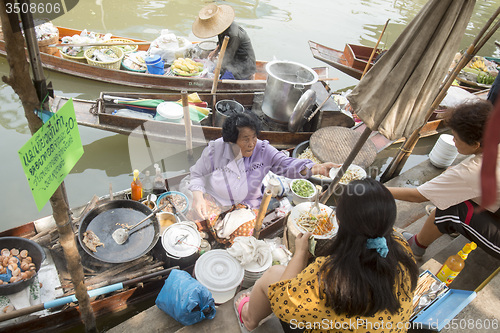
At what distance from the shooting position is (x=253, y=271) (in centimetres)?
275

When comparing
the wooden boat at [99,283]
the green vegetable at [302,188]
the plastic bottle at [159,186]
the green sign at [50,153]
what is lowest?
the wooden boat at [99,283]

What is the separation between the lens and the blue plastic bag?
2375mm

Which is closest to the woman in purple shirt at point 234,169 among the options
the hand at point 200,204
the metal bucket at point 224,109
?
the hand at point 200,204

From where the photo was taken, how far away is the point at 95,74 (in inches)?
257

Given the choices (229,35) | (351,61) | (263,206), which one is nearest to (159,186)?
(263,206)

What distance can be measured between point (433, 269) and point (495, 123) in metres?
2.82

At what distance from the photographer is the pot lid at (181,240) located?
315 cm

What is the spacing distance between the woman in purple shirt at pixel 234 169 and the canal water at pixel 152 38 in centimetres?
170

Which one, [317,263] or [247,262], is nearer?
[317,263]

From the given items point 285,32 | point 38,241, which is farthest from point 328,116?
point 285,32

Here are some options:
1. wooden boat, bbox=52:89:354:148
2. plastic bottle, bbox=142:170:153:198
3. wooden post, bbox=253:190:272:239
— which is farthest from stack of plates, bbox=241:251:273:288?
wooden boat, bbox=52:89:354:148

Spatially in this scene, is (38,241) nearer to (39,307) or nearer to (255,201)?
(39,307)

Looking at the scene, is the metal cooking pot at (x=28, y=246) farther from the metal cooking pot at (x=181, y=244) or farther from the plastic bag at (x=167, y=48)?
the plastic bag at (x=167, y=48)

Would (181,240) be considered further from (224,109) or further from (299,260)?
(224,109)
